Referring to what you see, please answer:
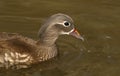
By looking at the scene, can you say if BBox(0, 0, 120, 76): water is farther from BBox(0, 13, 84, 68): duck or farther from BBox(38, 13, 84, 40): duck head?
BBox(38, 13, 84, 40): duck head

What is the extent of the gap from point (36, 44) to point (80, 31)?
1.46m

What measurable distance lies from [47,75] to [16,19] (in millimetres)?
2463

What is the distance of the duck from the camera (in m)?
11.2

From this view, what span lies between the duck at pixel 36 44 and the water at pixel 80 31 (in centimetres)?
17

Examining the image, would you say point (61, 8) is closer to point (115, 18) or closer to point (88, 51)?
point (115, 18)

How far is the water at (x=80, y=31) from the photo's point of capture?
11203 millimetres

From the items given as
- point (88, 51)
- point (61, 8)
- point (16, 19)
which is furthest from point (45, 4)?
point (88, 51)

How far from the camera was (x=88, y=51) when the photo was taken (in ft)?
39.4

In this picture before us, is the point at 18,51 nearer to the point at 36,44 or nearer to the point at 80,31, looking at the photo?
the point at 36,44

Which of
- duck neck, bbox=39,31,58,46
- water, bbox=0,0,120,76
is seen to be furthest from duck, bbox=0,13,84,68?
water, bbox=0,0,120,76

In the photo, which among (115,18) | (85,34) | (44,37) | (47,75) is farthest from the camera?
(115,18)

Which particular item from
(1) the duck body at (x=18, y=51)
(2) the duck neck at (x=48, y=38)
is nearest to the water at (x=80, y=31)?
(1) the duck body at (x=18, y=51)

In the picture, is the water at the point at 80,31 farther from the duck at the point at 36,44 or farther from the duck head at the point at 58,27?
the duck head at the point at 58,27

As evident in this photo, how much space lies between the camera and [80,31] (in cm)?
1284
